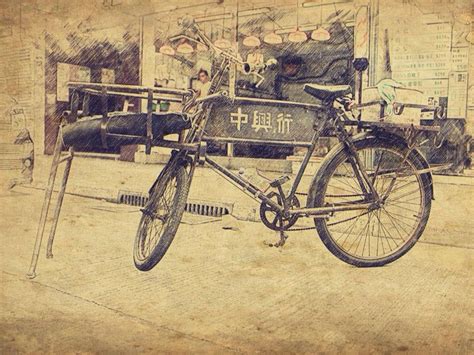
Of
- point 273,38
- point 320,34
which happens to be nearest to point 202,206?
point 273,38

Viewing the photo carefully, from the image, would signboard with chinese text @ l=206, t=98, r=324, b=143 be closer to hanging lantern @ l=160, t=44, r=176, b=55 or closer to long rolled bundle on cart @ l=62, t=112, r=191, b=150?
long rolled bundle on cart @ l=62, t=112, r=191, b=150

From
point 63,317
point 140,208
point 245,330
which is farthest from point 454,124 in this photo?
point 63,317

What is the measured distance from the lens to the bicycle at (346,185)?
3.18 meters

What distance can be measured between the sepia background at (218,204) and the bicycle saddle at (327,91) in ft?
0.13

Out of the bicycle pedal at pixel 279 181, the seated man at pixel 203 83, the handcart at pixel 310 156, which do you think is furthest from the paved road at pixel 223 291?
the seated man at pixel 203 83

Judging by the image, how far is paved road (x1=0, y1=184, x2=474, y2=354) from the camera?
3125 millimetres

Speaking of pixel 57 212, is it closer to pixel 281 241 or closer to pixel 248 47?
pixel 281 241

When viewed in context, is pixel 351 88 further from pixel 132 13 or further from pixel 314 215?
pixel 132 13

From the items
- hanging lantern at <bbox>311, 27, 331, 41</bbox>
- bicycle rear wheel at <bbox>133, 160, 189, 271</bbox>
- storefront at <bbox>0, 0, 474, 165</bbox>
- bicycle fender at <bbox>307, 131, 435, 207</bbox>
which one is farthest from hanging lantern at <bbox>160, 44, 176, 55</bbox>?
bicycle fender at <bbox>307, 131, 435, 207</bbox>

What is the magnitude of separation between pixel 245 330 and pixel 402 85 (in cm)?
163

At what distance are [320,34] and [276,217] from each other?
3.51 feet

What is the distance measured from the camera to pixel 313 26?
327cm

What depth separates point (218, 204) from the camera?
3.40 metres

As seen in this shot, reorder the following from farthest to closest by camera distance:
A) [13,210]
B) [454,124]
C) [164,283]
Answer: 1. [13,210]
2. [164,283]
3. [454,124]
